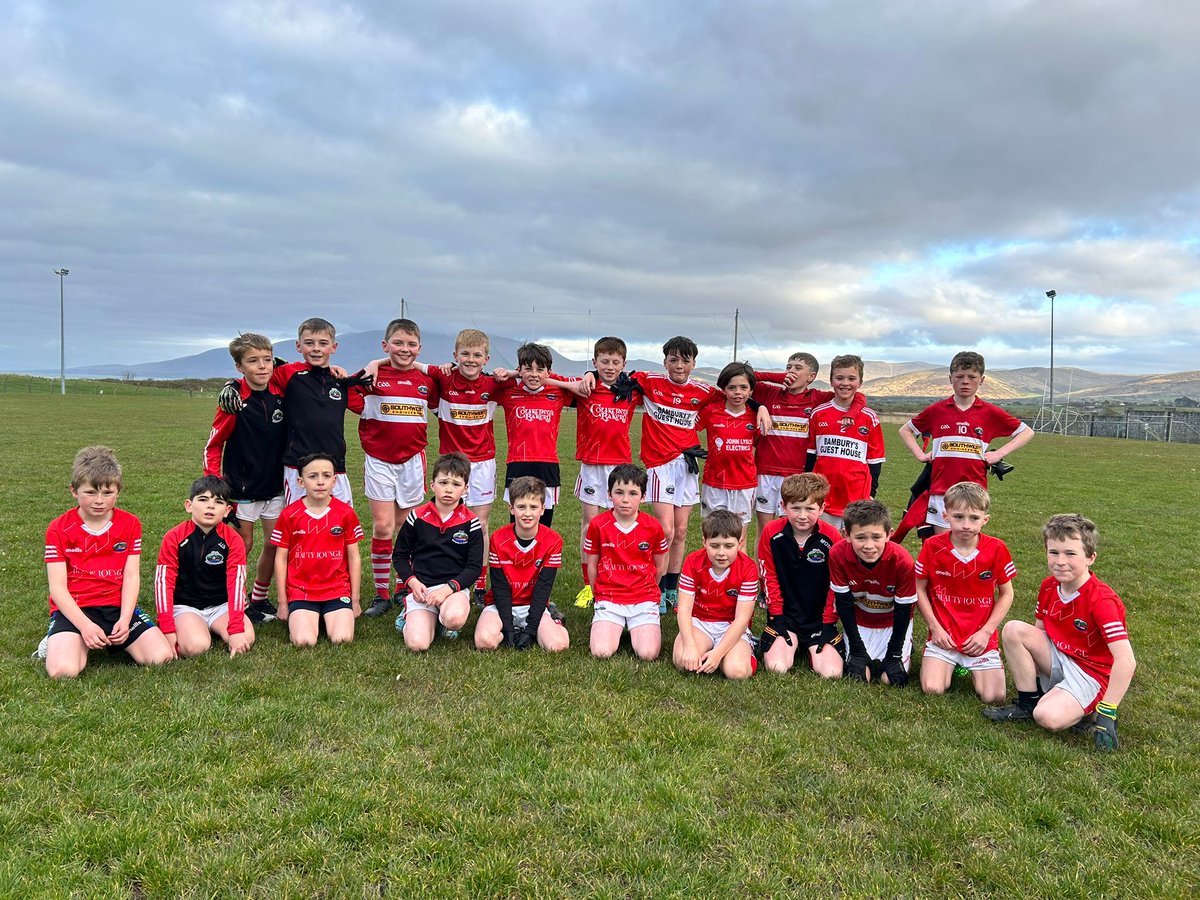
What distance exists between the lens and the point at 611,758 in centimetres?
324

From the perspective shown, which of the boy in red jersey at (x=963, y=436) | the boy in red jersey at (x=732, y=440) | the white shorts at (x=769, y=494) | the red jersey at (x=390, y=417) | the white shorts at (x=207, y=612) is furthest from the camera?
the white shorts at (x=769, y=494)

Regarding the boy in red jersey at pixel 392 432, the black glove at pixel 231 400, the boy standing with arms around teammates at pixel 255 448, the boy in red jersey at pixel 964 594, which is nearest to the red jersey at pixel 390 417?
the boy in red jersey at pixel 392 432

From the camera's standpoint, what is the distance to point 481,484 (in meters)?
5.91

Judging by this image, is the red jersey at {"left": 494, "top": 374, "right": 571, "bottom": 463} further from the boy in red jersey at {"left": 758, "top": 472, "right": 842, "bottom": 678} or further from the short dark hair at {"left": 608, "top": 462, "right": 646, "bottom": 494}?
the boy in red jersey at {"left": 758, "top": 472, "right": 842, "bottom": 678}

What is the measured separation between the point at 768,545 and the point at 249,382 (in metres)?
4.11

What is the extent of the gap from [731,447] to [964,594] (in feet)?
6.99

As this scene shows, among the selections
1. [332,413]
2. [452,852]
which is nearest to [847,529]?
[452,852]

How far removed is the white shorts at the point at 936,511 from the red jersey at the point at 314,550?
15.0ft

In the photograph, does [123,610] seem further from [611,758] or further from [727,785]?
[727,785]

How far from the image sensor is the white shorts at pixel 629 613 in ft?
15.6

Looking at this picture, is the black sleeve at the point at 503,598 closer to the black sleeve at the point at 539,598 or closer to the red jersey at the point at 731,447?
the black sleeve at the point at 539,598

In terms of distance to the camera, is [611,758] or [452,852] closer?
[452,852]

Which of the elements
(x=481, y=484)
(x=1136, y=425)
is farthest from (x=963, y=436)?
(x=1136, y=425)

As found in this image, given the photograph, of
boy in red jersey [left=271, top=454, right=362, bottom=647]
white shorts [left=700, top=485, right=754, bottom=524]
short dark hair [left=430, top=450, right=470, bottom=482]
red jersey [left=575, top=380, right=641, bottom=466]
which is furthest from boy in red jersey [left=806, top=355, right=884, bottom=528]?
boy in red jersey [left=271, top=454, right=362, bottom=647]
